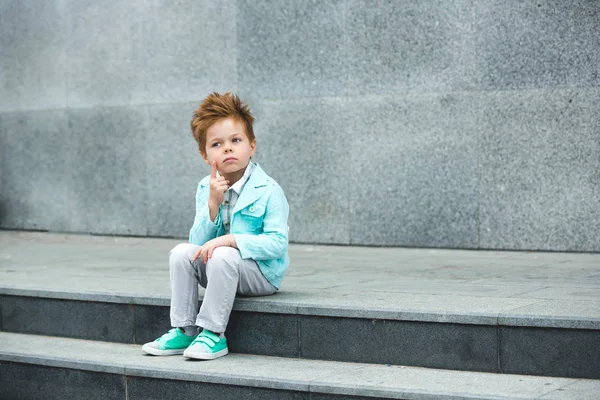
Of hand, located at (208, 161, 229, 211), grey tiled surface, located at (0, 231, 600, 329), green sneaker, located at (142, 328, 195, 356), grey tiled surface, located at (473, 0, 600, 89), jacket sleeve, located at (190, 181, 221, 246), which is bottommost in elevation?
green sneaker, located at (142, 328, 195, 356)

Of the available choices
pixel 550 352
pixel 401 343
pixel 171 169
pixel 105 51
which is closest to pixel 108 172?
pixel 171 169

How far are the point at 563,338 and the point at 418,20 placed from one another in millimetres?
3852

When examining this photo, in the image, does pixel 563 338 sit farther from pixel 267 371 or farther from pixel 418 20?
pixel 418 20

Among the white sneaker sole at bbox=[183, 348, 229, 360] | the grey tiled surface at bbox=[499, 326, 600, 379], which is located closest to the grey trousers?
the white sneaker sole at bbox=[183, 348, 229, 360]

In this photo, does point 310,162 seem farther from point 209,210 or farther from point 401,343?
point 401,343

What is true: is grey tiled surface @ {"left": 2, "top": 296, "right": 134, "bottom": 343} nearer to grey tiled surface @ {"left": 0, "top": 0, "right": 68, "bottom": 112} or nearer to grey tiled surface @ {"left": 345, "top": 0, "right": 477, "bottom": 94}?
grey tiled surface @ {"left": 345, "top": 0, "right": 477, "bottom": 94}

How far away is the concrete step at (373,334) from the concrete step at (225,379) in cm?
6

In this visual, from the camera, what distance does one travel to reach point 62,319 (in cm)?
494

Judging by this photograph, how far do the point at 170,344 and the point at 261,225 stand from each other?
72 centimetres

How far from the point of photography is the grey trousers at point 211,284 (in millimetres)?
4141

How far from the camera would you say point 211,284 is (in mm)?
4145

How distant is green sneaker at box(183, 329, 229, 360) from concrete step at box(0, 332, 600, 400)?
0.12 ft

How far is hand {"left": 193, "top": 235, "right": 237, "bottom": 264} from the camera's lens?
4160 millimetres

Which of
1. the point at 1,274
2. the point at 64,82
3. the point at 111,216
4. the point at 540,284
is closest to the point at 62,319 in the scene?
the point at 1,274
